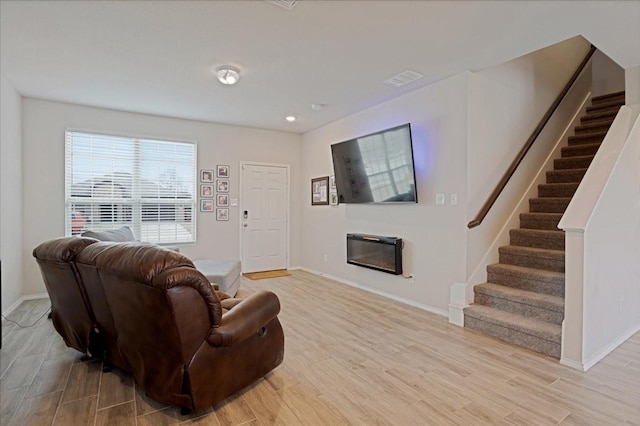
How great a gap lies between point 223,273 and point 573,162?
470 centimetres

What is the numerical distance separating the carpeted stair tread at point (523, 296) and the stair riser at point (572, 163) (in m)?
2.17

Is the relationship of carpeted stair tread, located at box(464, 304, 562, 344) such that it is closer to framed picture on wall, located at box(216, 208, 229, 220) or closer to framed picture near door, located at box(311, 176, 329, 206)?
framed picture near door, located at box(311, 176, 329, 206)

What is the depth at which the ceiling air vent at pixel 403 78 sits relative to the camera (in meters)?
3.62

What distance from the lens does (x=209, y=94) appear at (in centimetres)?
425

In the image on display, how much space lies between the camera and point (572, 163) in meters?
4.46

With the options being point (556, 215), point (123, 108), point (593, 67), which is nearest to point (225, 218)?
point (123, 108)

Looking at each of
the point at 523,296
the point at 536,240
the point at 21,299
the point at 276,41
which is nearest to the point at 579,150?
the point at 536,240

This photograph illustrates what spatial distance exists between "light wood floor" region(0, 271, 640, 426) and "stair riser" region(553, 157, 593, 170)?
7.70ft

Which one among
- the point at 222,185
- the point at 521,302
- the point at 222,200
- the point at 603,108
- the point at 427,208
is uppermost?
the point at 603,108

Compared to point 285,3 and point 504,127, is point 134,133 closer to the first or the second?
point 285,3

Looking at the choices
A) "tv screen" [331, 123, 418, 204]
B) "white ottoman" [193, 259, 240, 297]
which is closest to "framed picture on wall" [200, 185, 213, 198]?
"white ottoman" [193, 259, 240, 297]

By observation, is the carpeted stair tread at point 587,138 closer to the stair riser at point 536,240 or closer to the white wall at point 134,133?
the stair riser at point 536,240

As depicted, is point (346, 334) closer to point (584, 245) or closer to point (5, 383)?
point (584, 245)

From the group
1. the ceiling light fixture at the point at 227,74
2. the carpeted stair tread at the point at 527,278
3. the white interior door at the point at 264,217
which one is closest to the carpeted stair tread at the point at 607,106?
the carpeted stair tread at the point at 527,278
